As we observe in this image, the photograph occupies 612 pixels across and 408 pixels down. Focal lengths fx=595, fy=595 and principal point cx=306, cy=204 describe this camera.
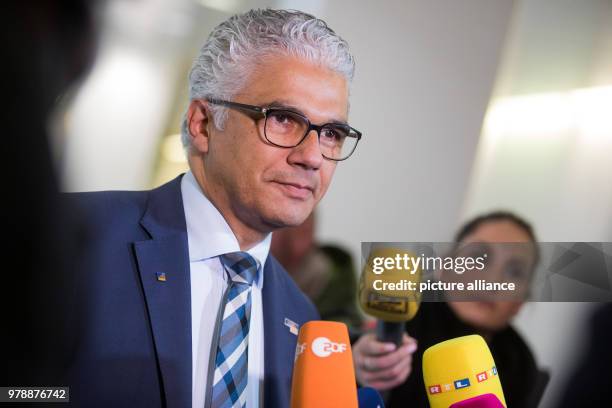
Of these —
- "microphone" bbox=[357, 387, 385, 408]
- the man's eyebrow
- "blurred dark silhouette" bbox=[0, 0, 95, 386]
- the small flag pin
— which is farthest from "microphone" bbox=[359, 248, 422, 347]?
"blurred dark silhouette" bbox=[0, 0, 95, 386]

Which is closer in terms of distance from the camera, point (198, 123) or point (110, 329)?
point (110, 329)

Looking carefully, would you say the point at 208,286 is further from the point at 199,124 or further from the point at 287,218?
the point at 199,124

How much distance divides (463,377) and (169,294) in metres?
0.64

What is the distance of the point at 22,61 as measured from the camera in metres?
0.75

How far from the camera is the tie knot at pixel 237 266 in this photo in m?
1.40

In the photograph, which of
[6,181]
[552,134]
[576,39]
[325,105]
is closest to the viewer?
[6,181]

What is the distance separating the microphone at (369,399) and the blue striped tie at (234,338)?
0.28m

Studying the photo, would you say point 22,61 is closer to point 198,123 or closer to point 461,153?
point 198,123

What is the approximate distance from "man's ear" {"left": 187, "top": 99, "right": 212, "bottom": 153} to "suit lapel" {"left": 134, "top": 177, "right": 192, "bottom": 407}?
0.17 m

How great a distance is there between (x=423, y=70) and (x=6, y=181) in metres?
1.36

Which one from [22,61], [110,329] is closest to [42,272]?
[22,61]

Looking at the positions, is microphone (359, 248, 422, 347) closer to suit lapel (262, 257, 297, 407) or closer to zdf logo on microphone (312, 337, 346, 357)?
suit lapel (262, 257, 297, 407)

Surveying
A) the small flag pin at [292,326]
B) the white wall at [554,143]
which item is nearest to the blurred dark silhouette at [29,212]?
the small flag pin at [292,326]

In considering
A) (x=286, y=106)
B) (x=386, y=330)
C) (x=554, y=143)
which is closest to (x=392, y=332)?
(x=386, y=330)
